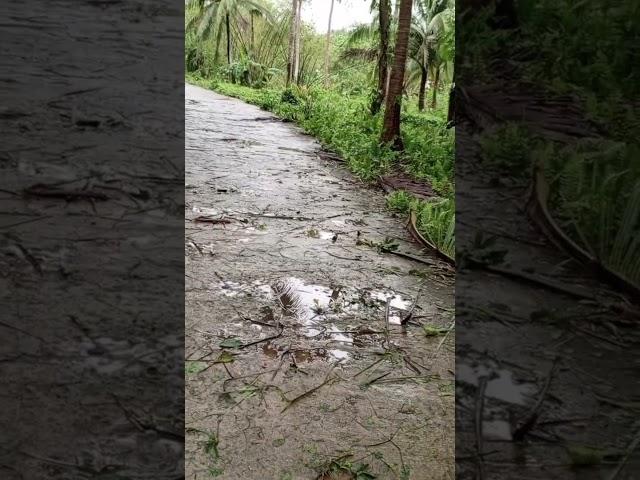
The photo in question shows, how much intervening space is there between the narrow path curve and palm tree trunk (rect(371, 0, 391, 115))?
486cm

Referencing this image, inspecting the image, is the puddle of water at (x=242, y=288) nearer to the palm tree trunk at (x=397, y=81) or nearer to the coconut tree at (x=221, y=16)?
the palm tree trunk at (x=397, y=81)

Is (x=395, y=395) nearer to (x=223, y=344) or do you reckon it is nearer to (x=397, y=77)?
(x=223, y=344)

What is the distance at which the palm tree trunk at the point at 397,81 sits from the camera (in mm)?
7188

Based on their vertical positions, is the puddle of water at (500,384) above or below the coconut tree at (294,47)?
below

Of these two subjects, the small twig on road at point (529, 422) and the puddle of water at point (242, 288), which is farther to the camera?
the puddle of water at point (242, 288)

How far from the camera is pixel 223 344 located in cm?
281

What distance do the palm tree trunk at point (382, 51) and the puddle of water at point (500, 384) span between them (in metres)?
8.64

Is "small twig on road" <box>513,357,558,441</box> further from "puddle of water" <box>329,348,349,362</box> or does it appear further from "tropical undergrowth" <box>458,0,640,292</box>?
"puddle of water" <box>329,348,349,362</box>

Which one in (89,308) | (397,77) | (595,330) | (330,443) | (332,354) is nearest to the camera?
(595,330)

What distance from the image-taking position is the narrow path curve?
6.91ft

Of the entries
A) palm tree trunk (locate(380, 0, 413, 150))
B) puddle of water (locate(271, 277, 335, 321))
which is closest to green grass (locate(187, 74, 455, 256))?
palm tree trunk (locate(380, 0, 413, 150))

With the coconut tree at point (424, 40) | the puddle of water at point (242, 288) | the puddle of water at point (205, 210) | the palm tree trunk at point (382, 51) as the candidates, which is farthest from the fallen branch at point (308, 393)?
the coconut tree at point (424, 40)

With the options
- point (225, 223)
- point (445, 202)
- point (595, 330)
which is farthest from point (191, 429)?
point (445, 202)

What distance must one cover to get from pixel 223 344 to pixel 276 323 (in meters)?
0.35
